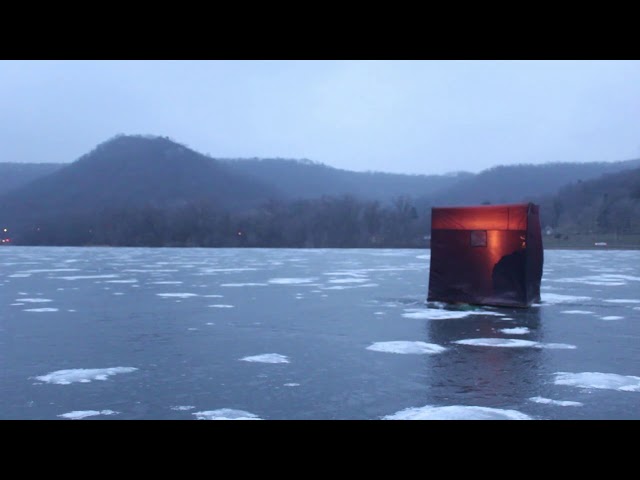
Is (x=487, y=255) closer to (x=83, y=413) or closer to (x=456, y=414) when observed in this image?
(x=456, y=414)

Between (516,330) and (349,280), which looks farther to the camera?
(349,280)

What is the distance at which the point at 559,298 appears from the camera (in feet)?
57.5

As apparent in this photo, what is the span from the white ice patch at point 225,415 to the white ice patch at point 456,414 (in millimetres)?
1250

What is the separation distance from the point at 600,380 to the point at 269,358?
4.24 m

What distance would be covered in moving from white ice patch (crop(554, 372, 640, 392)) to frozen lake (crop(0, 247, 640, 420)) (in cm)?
2

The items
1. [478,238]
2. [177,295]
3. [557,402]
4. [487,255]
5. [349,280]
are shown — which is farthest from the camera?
[349,280]

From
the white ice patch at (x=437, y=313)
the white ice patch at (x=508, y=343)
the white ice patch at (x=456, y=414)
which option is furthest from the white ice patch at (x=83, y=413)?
the white ice patch at (x=437, y=313)

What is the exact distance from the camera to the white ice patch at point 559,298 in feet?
55.1

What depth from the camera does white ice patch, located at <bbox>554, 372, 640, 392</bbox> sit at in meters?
7.22

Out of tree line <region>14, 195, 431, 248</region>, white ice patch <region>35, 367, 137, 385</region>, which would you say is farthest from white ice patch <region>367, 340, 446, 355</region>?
tree line <region>14, 195, 431, 248</region>

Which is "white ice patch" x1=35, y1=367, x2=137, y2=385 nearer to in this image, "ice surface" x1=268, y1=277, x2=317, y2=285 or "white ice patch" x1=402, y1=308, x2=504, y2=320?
"white ice patch" x1=402, y1=308, x2=504, y2=320

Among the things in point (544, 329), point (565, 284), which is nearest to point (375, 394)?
point (544, 329)

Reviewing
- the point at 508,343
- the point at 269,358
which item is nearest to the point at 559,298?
the point at 508,343

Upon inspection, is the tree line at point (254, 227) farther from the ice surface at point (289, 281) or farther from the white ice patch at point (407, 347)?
the white ice patch at point (407, 347)
